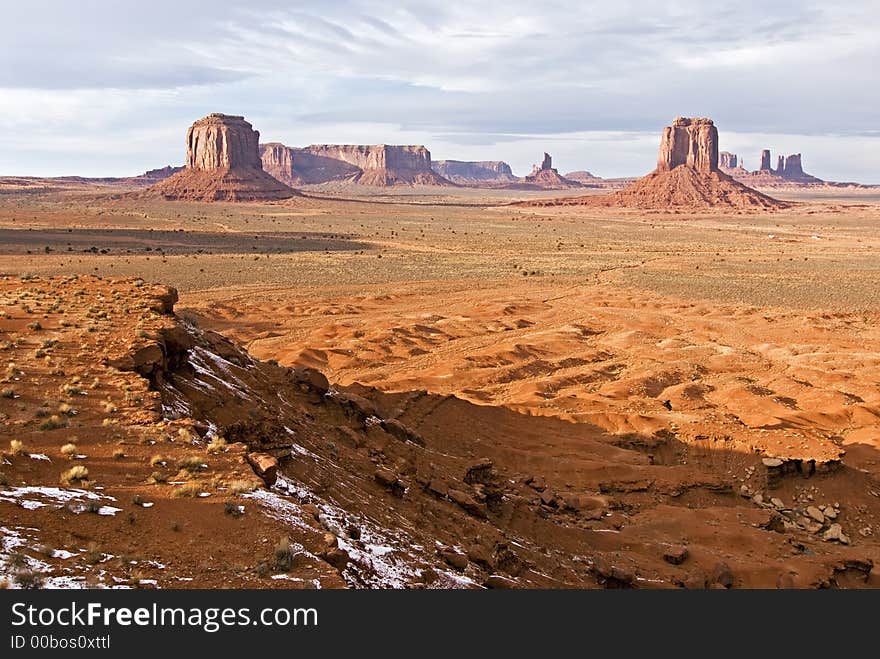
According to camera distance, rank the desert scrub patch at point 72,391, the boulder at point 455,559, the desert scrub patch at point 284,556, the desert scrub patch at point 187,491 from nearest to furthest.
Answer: the desert scrub patch at point 284,556 < the desert scrub patch at point 187,491 < the boulder at point 455,559 < the desert scrub patch at point 72,391

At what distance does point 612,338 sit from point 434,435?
13.7m

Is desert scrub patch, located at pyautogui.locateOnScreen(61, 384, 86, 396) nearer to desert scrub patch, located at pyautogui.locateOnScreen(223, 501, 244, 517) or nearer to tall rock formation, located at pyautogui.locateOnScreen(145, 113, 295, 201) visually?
desert scrub patch, located at pyautogui.locateOnScreen(223, 501, 244, 517)

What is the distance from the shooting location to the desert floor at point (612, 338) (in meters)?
14.3

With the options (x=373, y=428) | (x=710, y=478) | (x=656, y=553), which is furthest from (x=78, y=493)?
(x=710, y=478)

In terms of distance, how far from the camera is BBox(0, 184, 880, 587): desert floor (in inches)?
564

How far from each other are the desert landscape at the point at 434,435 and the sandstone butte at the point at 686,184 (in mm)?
109987

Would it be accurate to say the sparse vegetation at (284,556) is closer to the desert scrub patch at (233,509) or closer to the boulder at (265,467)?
the desert scrub patch at (233,509)

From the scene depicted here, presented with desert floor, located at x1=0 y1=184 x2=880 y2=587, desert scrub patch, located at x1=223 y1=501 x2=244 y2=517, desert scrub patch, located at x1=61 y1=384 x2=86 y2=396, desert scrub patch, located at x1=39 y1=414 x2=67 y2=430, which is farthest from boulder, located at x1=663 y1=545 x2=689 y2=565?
desert scrub patch, located at x1=61 y1=384 x2=86 y2=396

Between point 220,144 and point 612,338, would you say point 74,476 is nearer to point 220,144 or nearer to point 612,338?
point 612,338

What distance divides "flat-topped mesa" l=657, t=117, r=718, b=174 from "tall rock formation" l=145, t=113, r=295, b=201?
86.7 metres

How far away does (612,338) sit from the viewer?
2752 cm

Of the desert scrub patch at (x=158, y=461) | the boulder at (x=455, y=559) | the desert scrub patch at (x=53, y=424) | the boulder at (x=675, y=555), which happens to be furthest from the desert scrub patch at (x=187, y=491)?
the boulder at (x=675, y=555)

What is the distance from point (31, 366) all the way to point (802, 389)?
771 inches

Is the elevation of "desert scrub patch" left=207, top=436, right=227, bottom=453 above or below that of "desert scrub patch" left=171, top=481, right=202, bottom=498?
above
